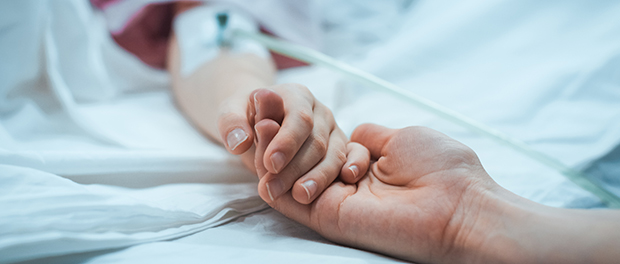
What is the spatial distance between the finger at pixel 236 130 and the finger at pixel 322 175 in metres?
0.07

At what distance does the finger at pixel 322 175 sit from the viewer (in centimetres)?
42

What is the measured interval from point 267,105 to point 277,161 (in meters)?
0.06

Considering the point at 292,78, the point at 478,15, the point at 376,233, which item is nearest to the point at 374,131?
the point at 376,233

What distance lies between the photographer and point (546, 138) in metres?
0.62

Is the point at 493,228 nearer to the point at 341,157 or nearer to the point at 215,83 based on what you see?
the point at 341,157

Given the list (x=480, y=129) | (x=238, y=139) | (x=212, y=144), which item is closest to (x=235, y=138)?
(x=238, y=139)

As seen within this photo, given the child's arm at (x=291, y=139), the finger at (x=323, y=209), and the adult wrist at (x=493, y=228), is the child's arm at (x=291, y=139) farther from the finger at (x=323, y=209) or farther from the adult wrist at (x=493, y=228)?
the adult wrist at (x=493, y=228)

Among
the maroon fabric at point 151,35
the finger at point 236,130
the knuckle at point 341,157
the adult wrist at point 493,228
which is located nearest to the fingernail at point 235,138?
the finger at point 236,130

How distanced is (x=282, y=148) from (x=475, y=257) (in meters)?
0.22

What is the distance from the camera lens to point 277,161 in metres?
0.40

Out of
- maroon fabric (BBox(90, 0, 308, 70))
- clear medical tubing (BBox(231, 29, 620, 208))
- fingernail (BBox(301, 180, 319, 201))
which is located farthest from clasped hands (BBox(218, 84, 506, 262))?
maroon fabric (BBox(90, 0, 308, 70))

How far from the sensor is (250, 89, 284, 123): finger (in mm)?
416

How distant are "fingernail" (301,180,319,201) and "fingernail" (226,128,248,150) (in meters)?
0.08

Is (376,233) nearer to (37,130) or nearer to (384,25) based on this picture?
(37,130)
